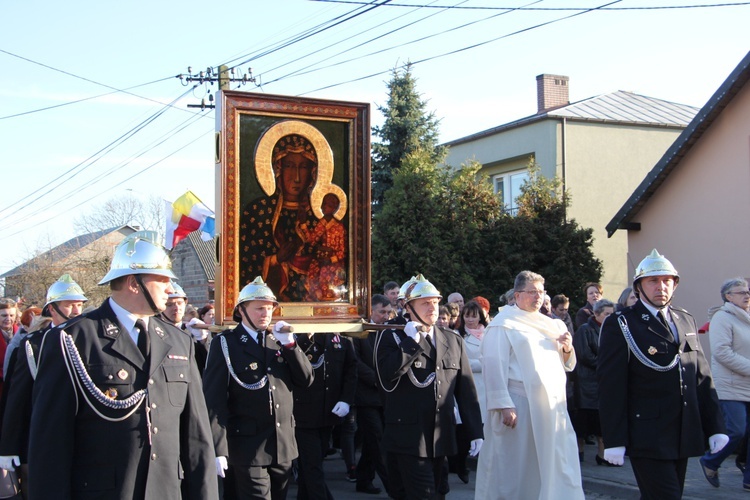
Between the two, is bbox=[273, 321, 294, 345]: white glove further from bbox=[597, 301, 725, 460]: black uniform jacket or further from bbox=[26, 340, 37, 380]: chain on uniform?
bbox=[597, 301, 725, 460]: black uniform jacket

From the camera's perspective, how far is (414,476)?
22.5 ft

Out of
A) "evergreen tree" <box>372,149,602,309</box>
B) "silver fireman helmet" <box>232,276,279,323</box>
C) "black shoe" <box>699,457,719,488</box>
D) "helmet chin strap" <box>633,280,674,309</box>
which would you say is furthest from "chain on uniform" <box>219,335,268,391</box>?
"evergreen tree" <box>372,149,602,309</box>

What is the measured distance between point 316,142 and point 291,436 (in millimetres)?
2645

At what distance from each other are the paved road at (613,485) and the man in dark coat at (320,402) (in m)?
1.63

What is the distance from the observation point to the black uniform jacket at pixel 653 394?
6070mm

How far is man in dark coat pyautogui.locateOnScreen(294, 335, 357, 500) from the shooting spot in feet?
25.5

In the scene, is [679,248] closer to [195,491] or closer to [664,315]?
[664,315]

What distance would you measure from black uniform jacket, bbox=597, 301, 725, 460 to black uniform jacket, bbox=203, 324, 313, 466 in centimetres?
228

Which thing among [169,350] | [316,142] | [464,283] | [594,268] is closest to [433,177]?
[464,283]

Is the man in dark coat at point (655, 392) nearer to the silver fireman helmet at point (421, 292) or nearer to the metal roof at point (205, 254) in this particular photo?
the silver fireman helmet at point (421, 292)

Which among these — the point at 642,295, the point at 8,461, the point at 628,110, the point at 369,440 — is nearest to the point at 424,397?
the point at 642,295

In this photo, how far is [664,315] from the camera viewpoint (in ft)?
21.1

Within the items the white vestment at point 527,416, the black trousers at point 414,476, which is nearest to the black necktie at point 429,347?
the white vestment at point 527,416

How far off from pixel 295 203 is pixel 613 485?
186 inches
